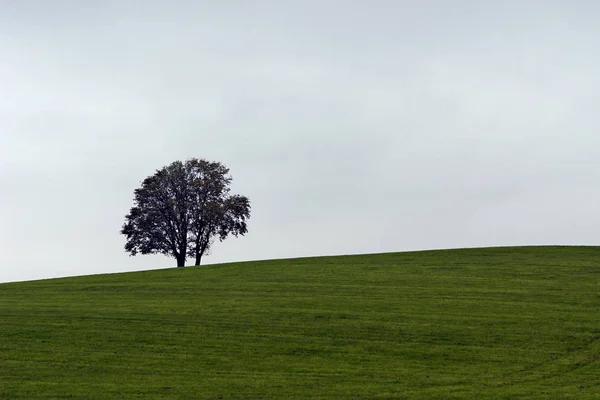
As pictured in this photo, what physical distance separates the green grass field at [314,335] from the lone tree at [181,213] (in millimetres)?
23186

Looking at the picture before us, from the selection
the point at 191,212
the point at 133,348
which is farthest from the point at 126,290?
the point at 191,212

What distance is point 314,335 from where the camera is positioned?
106ft

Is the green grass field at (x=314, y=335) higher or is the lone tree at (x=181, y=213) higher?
the lone tree at (x=181, y=213)

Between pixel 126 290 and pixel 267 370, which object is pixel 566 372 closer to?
pixel 267 370

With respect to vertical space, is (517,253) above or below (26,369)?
above

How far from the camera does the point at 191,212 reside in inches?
2960

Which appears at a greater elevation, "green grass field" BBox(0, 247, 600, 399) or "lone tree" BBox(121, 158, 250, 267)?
"lone tree" BBox(121, 158, 250, 267)

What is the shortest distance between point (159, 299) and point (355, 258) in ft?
68.2

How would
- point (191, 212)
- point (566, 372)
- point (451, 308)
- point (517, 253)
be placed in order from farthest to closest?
point (191, 212) < point (517, 253) < point (451, 308) < point (566, 372)

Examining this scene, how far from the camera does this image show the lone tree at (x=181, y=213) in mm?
74625

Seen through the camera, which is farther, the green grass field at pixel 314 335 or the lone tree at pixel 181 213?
the lone tree at pixel 181 213

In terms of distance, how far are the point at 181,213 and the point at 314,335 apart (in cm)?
4423

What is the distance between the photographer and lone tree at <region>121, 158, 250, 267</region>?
245ft

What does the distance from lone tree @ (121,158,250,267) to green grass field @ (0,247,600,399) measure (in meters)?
23.2
